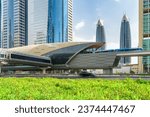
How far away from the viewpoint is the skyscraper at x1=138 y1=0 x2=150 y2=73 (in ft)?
319

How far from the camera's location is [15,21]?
174750mm

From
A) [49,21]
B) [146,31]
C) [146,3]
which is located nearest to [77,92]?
[146,31]

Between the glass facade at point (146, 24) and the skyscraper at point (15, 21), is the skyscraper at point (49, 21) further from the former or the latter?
the glass facade at point (146, 24)

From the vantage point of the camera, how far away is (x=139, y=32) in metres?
99.5

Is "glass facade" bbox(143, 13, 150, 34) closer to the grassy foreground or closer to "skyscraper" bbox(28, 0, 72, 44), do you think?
"skyscraper" bbox(28, 0, 72, 44)

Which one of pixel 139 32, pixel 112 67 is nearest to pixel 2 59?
pixel 112 67

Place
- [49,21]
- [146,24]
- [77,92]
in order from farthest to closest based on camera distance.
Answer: [49,21] < [146,24] < [77,92]

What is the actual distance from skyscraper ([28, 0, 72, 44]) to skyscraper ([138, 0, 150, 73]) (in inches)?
2718

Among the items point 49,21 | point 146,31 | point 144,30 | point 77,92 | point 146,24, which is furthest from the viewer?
point 49,21

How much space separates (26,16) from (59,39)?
95.8 feet

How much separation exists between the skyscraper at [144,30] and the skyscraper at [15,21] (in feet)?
313

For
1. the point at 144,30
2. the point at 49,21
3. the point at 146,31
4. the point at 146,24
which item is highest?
the point at 49,21

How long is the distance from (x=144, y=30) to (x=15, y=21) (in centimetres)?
10027

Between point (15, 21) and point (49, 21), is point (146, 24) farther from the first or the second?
point (15, 21)
